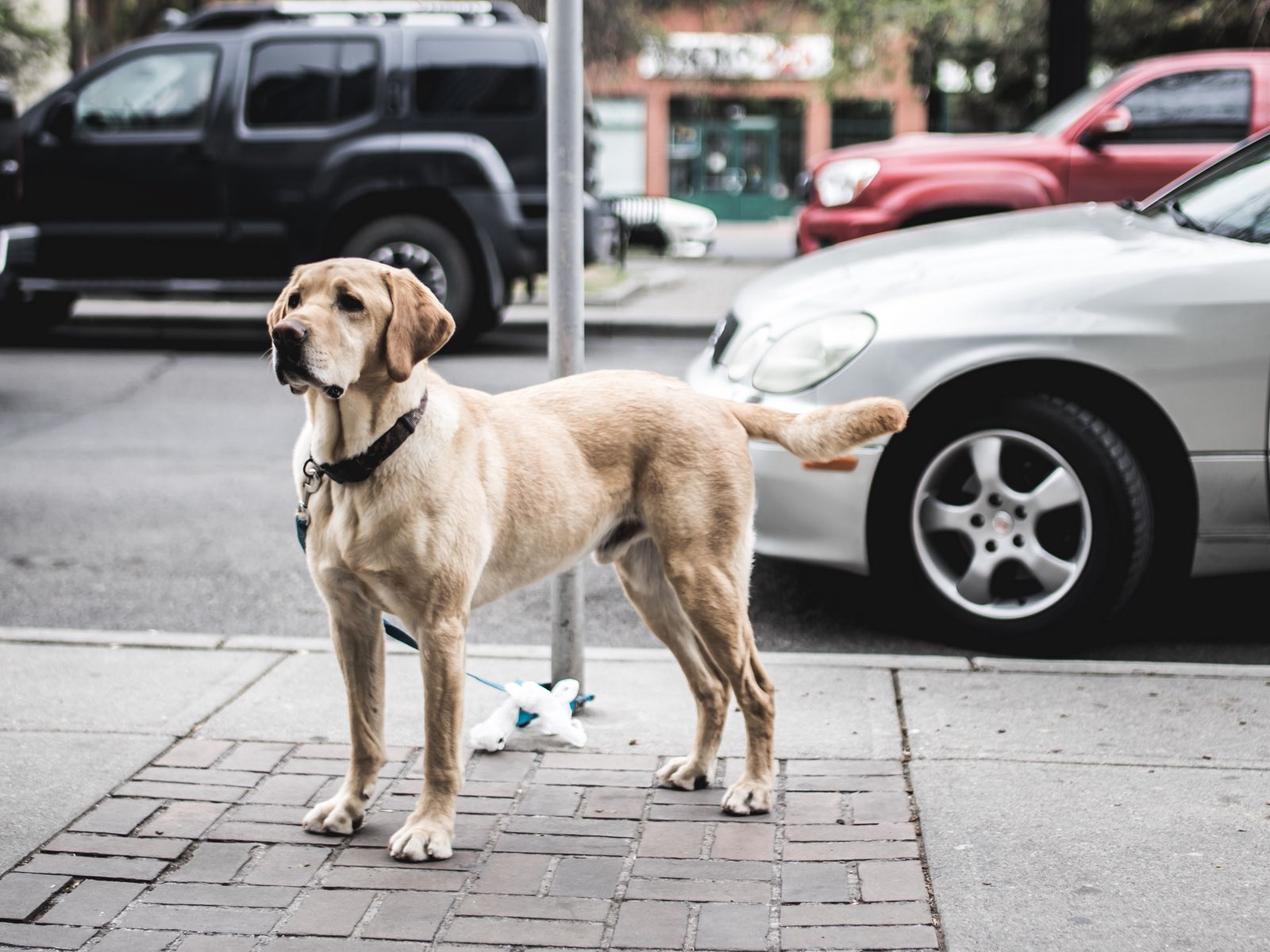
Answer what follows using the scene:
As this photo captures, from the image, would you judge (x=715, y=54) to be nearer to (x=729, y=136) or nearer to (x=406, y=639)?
(x=729, y=136)

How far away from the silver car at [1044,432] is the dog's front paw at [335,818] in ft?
6.21

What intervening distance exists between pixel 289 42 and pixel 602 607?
7549 millimetres

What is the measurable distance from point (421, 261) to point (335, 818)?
8148mm

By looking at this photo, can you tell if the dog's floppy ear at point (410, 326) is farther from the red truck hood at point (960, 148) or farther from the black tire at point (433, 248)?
the black tire at point (433, 248)

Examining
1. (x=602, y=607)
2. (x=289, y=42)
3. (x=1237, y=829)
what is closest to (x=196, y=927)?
(x=1237, y=829)

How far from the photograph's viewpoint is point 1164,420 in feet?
15.7

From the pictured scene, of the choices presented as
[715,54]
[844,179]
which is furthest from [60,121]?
[715,54]

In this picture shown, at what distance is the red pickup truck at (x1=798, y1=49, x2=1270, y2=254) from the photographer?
10.5 m

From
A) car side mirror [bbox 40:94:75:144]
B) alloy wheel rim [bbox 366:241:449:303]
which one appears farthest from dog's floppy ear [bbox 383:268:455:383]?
car side mirror [bbox 40:94:75:144]

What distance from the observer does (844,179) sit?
35.7 feet

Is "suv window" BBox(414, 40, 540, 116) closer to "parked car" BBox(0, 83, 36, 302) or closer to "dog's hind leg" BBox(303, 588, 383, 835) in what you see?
"parked car" BBox(0, 83, 36, 302)

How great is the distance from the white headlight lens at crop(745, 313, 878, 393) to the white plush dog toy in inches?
56.3

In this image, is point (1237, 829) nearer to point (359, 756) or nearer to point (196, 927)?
point (359, 756)

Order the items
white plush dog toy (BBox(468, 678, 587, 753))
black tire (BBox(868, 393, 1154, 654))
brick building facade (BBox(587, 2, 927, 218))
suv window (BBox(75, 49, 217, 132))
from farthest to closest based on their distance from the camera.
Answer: brick building facade (BBox(587, 2, 927, 218)) < suv window (BBox(75, 49, 217, 132)) < black tire (BBox(868, 393, 1154, 654)) < white plush dog toy (BBox(468, 678, 587, 753))
